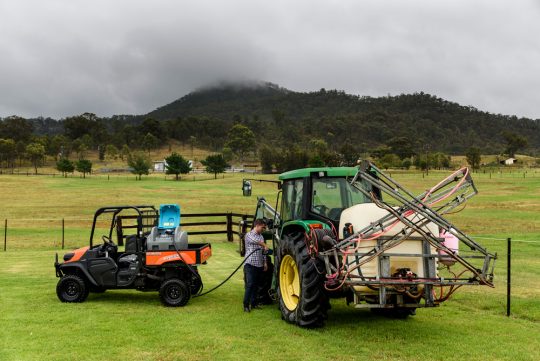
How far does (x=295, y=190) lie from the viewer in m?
9.46

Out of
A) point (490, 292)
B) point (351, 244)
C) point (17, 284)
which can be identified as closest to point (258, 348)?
point (351, 244)

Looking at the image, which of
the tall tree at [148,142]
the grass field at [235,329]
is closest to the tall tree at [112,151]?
the tall tree at [148,142]

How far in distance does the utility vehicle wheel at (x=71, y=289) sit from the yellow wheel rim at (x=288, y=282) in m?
4.50

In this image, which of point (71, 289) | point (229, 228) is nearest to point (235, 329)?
point (71, 289)

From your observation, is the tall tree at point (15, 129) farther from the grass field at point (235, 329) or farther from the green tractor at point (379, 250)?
the green tractor at point (379, 250)

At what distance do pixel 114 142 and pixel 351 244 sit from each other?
16590cm

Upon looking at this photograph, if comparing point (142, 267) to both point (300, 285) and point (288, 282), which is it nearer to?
point (288, 282)

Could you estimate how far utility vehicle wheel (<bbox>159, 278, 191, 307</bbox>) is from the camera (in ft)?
34.4

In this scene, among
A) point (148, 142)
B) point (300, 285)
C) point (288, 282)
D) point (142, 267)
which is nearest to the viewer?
point (300, 285)

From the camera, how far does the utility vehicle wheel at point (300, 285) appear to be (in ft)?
26.0

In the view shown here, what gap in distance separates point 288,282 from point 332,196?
1806 millimetres

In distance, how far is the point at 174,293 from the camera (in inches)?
417

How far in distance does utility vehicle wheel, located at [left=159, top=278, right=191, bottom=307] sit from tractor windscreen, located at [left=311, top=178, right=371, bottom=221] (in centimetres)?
354

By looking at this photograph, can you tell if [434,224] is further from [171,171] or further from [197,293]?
[171,171]
